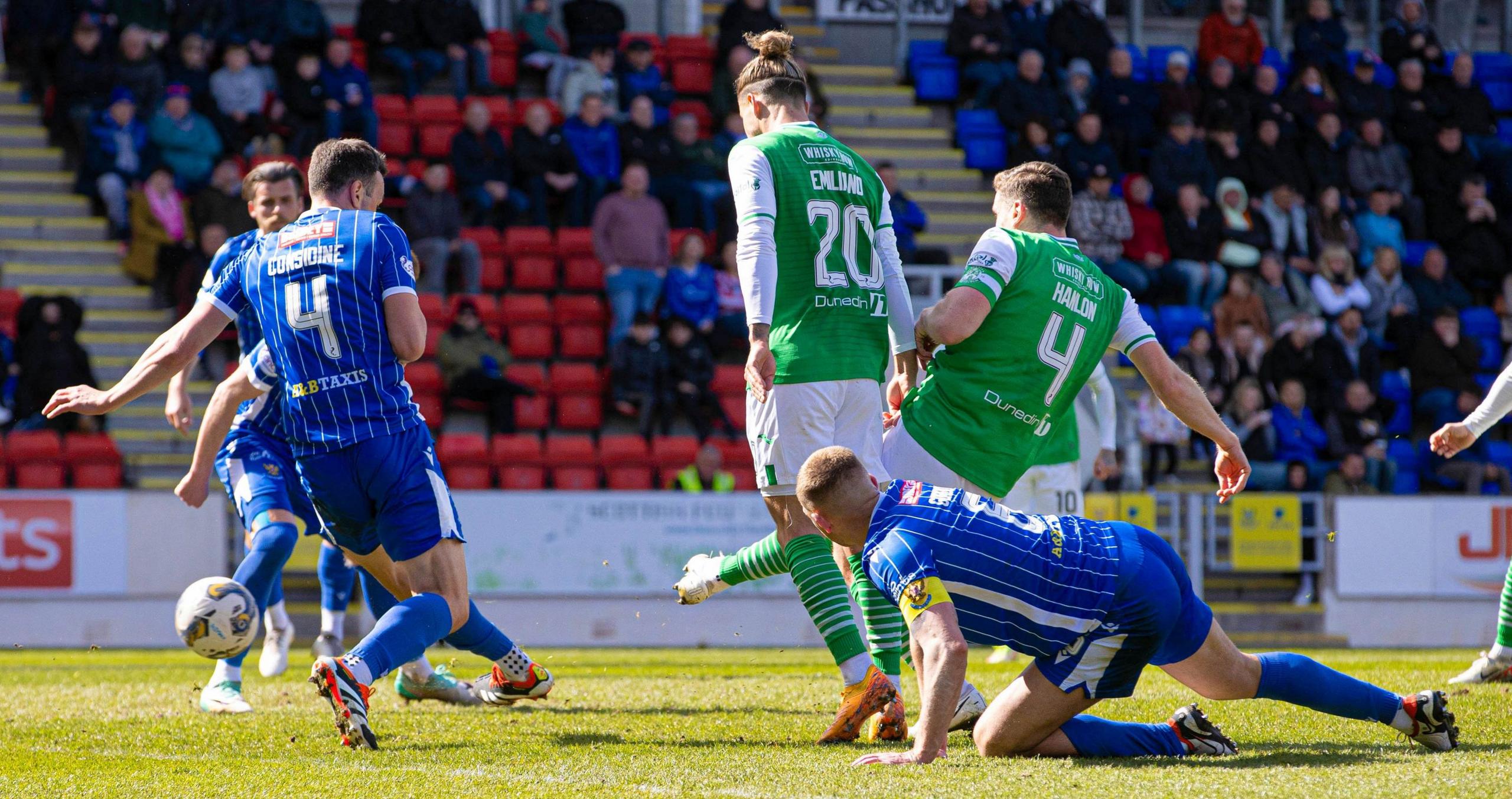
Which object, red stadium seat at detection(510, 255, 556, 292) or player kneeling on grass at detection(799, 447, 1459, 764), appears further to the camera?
red stadium seat at detection(510, 255, 556, 292)

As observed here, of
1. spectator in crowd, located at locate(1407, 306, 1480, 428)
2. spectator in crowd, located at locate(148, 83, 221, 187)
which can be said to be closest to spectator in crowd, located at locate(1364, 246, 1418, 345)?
spectator in crowd, located at locate(1407, 306, 1480, 428)

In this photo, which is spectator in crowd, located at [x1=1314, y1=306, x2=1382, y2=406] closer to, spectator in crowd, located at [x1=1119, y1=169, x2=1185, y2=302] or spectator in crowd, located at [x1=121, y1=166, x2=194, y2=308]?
spectator in crowd, located at [x1=1119, y1=169, x2=1185, y2=302]

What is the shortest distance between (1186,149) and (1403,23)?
17.3ft

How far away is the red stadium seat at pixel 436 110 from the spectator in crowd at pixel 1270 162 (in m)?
9.24

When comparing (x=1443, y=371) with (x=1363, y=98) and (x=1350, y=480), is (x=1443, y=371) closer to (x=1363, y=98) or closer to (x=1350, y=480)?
(x=1350, y=480)

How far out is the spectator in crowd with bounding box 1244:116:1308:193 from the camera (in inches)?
728

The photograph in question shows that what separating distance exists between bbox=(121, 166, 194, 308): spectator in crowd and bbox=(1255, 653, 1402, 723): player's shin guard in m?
12.8

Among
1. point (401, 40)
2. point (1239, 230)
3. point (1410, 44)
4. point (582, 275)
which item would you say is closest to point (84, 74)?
point (401, 40)

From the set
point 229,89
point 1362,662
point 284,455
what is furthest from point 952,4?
point 284,455

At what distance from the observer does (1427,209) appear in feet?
63.1

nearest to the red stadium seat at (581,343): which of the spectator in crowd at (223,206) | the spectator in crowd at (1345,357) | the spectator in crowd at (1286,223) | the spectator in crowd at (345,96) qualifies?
the spectator in crowd at (345,96)

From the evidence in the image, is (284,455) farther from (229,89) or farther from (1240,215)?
(1240,215)

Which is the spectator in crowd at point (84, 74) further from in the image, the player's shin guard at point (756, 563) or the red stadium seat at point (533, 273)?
the player's shin guard at point (756, 563)

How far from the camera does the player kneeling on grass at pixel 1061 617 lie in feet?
14.6
